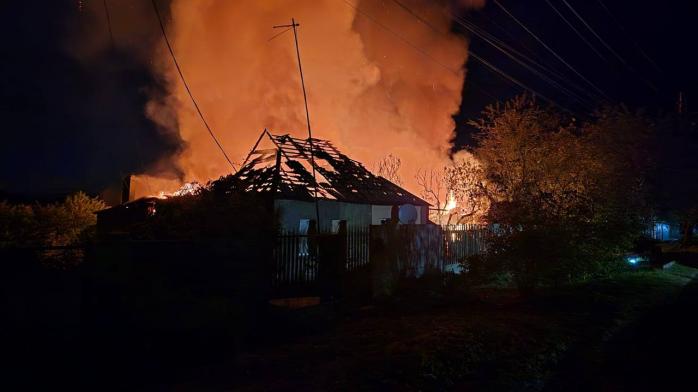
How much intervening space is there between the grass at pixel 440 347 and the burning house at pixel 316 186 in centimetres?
624

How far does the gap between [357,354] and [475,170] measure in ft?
46.6

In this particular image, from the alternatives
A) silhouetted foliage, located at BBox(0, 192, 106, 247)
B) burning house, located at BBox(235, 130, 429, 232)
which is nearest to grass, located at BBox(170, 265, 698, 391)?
silhouetted foliage, located at BBox(0, 192, 106, 247)

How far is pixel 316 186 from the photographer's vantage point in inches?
698

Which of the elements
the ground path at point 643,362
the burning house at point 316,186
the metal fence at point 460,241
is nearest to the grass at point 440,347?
the ground path at point 643,362

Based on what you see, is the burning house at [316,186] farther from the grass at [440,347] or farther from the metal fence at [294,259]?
the grass at [440,347]

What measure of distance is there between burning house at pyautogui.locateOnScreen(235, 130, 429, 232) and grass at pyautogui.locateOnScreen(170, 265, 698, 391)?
6.24 m

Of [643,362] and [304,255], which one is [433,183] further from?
[643,362]

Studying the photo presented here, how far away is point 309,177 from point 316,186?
3.96ft

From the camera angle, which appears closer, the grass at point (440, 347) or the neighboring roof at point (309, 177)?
the grass at point (440, 347)

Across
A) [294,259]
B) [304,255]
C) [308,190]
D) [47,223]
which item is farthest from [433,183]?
[47,223]

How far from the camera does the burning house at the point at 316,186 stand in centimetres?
1753

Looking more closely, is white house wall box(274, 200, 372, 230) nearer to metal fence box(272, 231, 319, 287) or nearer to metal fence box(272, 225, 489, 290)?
metal fence box(272, 225, 489, 290)

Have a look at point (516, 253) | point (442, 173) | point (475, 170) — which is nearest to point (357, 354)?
point (516, 253)

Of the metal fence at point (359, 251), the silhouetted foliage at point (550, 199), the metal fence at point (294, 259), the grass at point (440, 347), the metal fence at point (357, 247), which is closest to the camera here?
the grass at point (440, 347)
